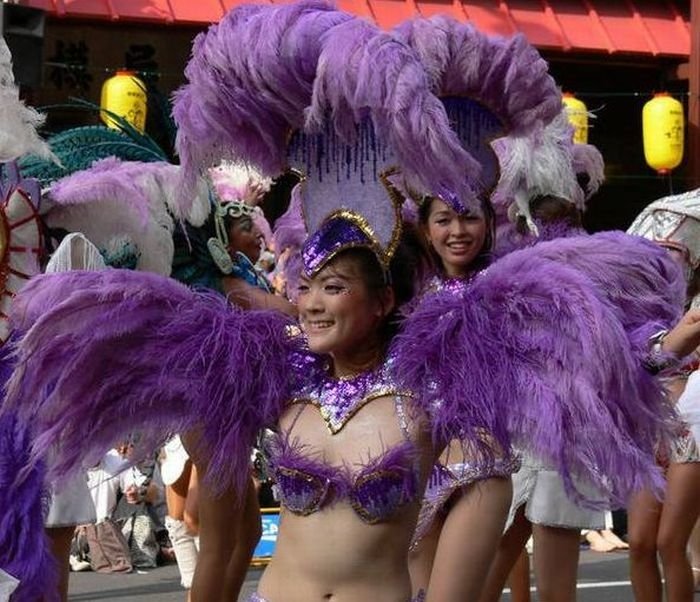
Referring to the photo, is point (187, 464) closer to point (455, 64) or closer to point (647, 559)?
point (647, 559)

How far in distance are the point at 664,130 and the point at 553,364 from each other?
10708mm

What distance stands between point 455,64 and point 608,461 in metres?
1.10

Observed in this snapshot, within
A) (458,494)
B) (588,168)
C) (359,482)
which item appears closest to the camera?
(359,482)

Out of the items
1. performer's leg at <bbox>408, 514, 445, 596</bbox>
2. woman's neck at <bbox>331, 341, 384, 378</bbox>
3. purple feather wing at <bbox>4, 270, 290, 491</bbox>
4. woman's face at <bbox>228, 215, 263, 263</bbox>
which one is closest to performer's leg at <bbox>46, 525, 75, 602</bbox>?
performer's leg at <bbox>408, 514, 445, 596</bbox>

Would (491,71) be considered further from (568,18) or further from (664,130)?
(568,18)

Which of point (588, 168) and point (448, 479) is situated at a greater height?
point (588, 168)

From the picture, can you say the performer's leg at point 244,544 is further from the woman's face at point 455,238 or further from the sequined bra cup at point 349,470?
the sequined bra cup at point 349,470

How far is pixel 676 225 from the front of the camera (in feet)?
19.8

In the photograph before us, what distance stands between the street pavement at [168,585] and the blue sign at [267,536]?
0.57ft

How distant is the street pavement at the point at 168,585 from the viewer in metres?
8.30

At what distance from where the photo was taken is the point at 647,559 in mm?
6297

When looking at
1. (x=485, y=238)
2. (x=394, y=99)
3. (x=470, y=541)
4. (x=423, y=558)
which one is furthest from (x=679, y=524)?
(x=394, y=99)

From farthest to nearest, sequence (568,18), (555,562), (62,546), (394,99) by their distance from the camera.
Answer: (568,18) → (555,562) → (62,546) → (394,99)

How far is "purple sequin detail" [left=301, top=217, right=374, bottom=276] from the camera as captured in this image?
3764 millimetres
